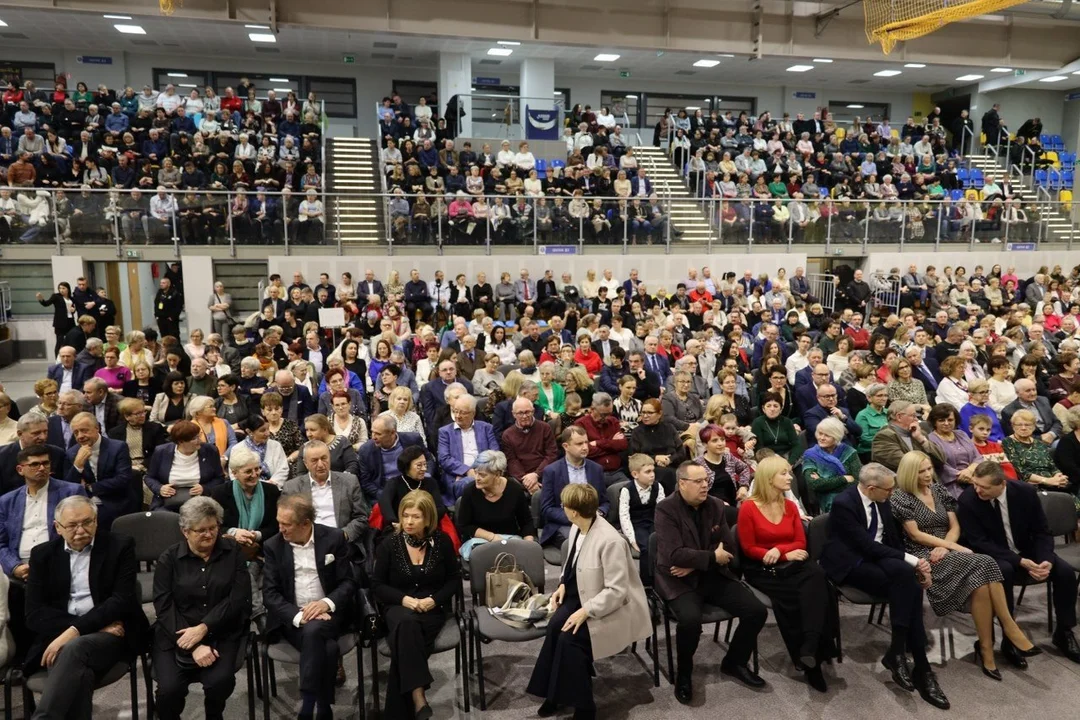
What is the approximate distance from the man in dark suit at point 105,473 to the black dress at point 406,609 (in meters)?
2.09

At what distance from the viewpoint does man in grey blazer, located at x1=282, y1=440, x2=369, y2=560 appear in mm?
4598

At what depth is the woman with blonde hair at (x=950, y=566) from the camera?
4.33 meters

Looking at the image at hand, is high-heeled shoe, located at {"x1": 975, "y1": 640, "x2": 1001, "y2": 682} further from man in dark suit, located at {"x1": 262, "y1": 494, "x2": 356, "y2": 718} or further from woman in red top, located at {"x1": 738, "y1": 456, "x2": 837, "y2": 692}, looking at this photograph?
man in dark suit, located at {"x1": 262, "y1": 494, "x2": 356, "y2": 718}

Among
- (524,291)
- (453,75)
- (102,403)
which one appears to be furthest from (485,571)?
(453,75)

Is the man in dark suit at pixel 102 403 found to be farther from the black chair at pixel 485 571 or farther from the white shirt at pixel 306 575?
the black chair at pixel 485 571

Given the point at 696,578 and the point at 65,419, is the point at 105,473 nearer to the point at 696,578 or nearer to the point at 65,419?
the point at 65,419

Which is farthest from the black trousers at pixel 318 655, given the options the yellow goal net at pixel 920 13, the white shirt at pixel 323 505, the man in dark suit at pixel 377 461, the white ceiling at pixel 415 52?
the white ceiling at pixel 415 52

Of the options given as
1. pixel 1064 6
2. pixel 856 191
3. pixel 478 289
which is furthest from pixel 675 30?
pixel 1064 6

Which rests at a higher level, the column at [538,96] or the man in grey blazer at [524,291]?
the column at [538,96]

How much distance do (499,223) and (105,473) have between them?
9.30m

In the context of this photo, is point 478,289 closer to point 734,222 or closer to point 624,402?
point 734,222

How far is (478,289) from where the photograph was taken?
12.7 meters

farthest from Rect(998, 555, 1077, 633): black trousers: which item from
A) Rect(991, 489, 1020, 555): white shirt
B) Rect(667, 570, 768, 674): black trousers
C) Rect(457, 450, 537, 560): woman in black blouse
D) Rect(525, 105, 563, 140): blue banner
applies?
Rect(525, 105, 563, 140): blue banner

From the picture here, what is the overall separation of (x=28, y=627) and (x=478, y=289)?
31.2 feet
